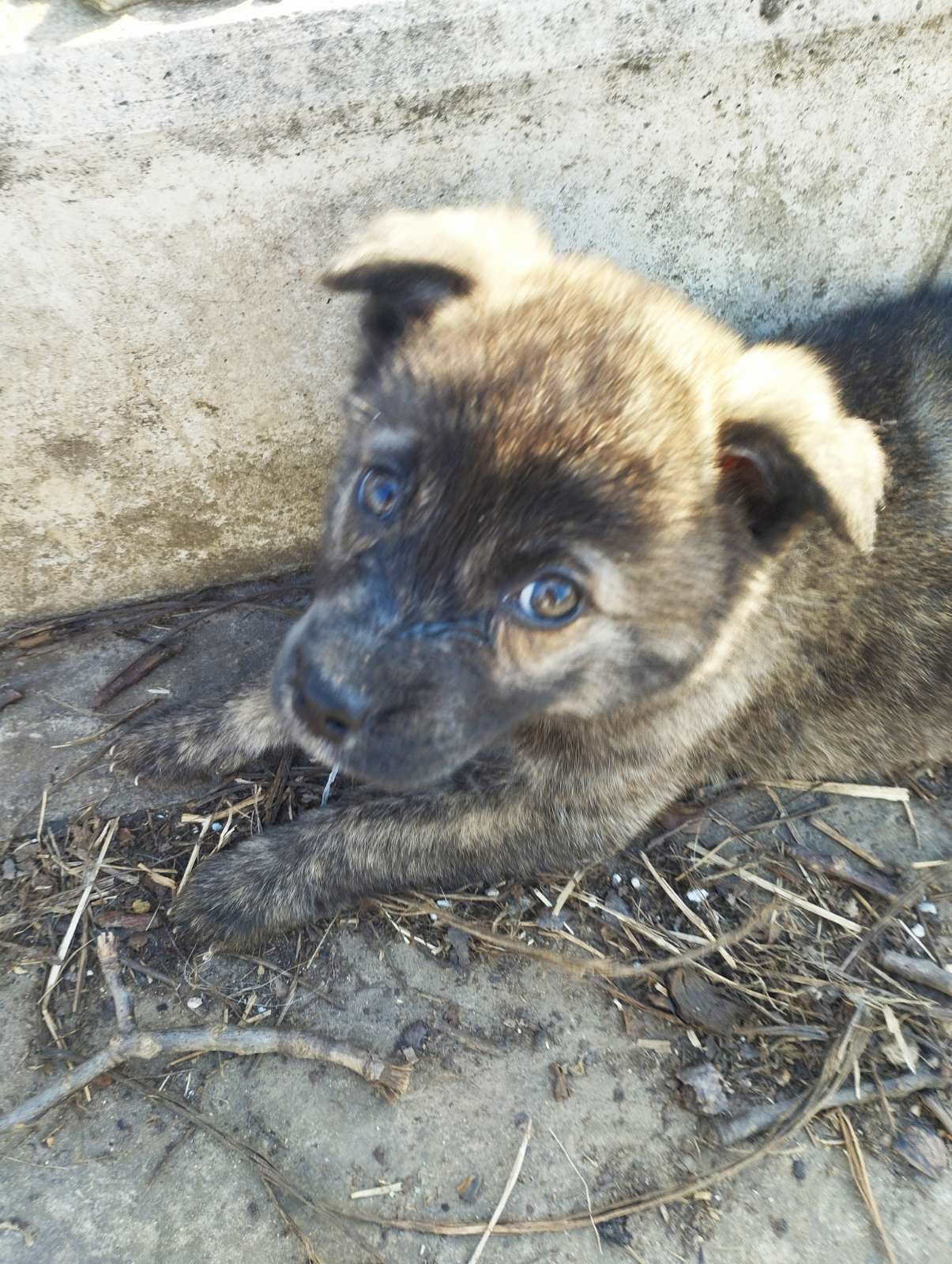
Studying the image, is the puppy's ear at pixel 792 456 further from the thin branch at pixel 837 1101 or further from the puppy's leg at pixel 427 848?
the thin branch at pixel 837 1101

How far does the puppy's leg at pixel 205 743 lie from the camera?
2844 millimetres

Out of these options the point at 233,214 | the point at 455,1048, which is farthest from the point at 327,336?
the point at 455,1048

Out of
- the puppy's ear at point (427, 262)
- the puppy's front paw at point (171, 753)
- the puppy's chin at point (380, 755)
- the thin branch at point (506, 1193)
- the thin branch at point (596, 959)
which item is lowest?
the thin branch at point (506, 1193)

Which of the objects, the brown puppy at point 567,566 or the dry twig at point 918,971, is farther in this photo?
the dry twig at point 918,971

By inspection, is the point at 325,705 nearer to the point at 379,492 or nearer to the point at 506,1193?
the point at 379,492

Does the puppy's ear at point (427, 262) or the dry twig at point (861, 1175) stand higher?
the puppy's ear at point (427, 262)

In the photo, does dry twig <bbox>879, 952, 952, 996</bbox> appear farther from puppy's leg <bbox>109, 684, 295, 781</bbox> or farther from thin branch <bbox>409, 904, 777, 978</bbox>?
puppy's leg <bbox>109, 684, 295, 781</bbox>

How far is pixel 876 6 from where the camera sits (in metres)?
2.52

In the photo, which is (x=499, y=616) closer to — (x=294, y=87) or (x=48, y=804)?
(x=294, y=87)

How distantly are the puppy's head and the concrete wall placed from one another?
21.0 inches

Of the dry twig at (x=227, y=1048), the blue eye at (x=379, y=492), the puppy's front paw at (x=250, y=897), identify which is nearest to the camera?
the blue eye at (x=379, y=492)

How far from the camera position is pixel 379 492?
199 cm

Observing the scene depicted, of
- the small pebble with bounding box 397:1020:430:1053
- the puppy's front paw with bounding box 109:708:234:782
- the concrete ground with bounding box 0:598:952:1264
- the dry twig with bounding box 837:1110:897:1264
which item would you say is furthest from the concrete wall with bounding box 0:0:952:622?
the dry twig with bounding box 837:1110:897:1264

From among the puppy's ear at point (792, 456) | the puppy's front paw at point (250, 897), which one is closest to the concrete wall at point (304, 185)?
the puppy's ear at point (792, 456)
